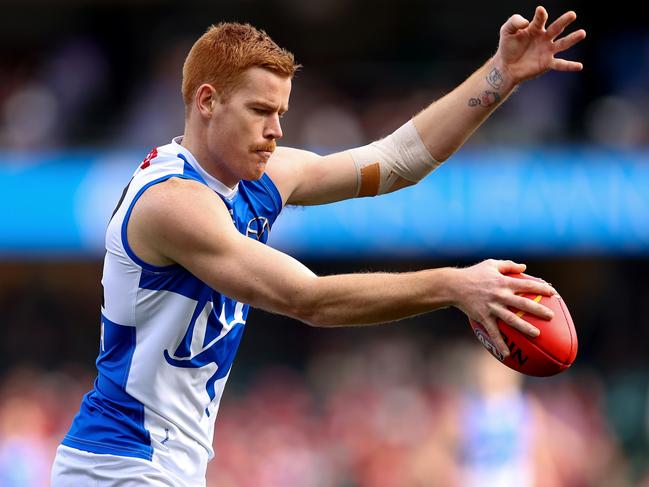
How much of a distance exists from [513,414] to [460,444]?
55cm

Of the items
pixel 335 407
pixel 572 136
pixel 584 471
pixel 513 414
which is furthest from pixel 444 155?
pixel 572 136

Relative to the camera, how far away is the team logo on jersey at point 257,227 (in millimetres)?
5039

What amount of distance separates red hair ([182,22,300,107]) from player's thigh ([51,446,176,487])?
138 centimetres

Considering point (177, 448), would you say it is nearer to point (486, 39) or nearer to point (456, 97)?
point (456, 97)

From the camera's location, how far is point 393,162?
221 inches

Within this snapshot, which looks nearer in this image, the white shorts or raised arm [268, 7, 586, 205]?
the white shorts

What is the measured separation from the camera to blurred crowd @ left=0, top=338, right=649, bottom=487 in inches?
413

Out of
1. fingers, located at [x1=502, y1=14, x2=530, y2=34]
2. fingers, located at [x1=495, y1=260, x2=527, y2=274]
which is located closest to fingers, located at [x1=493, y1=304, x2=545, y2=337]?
fingers, located at [x1=495, y1=260, x2=527, y2=274]

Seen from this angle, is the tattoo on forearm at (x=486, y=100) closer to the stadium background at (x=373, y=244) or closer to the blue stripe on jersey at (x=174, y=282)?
the blue stripe on jersey at (x=174, y=282)

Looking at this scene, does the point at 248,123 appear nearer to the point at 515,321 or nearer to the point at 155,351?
the point at 155,351

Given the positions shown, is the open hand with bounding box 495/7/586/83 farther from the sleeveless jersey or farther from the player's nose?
the sleeveless jersey

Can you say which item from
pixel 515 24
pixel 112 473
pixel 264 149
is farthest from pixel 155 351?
pixel 515 24

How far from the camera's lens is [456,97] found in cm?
539

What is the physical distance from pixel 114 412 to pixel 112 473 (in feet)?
0.75
